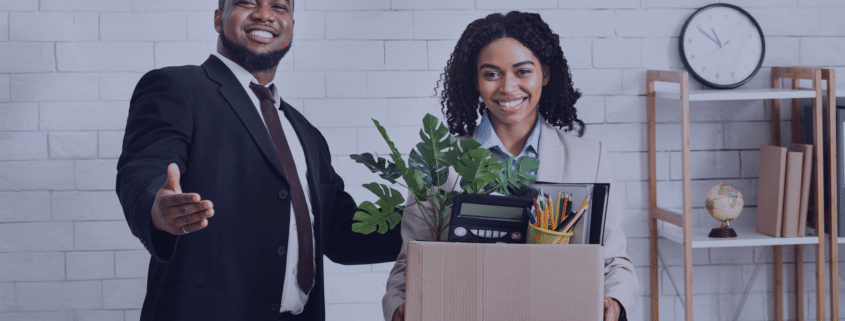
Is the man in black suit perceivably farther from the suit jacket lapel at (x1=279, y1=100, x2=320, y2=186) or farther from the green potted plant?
the green potted plant

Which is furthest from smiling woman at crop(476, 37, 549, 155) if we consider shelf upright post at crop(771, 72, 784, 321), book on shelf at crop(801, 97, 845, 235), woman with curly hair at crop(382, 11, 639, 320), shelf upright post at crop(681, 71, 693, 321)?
shelf upright post at crop(771, 72, 784, 321)

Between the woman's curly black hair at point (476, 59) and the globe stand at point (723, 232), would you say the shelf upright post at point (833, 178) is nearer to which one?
the globe stand at point (723, 232)

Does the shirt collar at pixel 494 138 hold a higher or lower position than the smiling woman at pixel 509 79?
lower

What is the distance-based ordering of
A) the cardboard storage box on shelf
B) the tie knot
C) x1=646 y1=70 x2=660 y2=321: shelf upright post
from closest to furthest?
the cardboard storage box on shelf → the tie knot → x1=646 y1=70 x2=660 y2=321: shelf upright post

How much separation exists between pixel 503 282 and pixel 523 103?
619mm

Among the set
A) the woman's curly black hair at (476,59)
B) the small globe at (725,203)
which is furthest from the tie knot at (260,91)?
the small globe at (725,203)

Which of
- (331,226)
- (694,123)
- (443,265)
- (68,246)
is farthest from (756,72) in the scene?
(68,246)

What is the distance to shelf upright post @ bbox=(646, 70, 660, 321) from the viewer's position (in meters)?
2.59

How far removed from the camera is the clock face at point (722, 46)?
8.52 ft

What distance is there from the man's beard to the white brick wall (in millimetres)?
749

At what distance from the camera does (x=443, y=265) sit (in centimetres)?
103

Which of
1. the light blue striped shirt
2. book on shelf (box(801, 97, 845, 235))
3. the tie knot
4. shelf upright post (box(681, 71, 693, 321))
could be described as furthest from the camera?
book on shelf (box(801, 97, 845, 235))

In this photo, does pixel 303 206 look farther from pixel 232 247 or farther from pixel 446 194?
pixel 446 194

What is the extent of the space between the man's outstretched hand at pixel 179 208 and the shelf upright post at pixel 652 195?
1.94m
